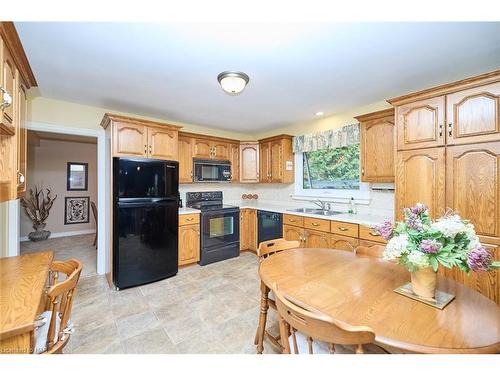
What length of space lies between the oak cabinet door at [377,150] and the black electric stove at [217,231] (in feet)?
6.87

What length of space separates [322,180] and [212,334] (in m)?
2.79

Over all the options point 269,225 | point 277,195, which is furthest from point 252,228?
point 277,195

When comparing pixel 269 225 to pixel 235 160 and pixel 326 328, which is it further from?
pixel 326 328

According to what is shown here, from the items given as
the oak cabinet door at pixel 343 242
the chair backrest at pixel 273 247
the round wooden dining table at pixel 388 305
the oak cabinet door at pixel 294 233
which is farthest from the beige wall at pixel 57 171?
the round wooden dining table at pixel 388 305

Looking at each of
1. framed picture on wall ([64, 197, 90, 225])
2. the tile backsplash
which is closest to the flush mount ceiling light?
the tile backsplash

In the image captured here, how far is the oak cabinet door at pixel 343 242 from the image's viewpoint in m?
2.61

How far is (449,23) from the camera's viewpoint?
1.46 meters

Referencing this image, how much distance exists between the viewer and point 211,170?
394 cm

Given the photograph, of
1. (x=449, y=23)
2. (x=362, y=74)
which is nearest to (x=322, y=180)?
(x=362, y=74)

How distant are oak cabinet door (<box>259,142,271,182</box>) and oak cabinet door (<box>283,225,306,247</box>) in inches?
42.0

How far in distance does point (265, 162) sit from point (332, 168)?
47.0 inches

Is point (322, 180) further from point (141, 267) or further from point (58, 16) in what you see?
point (58, 16)

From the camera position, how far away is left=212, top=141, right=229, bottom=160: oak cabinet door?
Answer: 3.97m

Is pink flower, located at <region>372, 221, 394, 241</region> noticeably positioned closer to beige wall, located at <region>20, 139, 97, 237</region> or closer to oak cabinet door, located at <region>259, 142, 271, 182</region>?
oak cabinet door, located at <region>259, 142, 271, 182</region>
